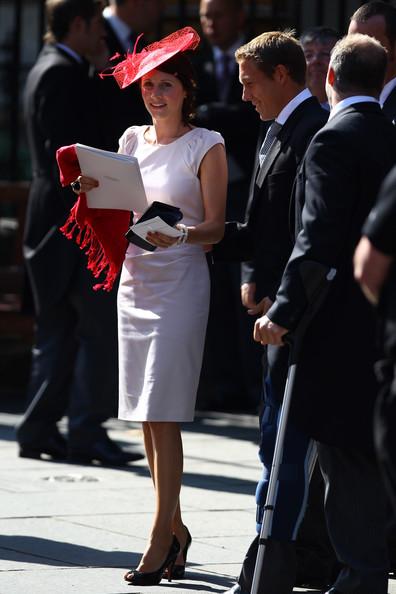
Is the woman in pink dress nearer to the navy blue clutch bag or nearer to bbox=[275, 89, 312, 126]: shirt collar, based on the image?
the navy blue clutch bag

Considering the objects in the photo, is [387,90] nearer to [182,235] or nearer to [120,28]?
[182,235]

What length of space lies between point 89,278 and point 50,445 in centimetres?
94

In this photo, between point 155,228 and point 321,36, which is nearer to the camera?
point 155,228

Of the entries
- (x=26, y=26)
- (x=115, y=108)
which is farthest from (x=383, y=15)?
(x=26, y=26)

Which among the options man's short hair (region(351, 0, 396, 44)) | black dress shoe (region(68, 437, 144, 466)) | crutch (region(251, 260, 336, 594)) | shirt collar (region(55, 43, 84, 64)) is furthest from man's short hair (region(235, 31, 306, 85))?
black dress shoe (region(68, 437, 144, 466))

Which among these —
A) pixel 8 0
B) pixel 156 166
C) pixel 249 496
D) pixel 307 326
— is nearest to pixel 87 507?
pixel 249 496

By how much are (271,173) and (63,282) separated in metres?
3.18

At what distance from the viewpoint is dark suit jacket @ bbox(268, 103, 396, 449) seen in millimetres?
4348

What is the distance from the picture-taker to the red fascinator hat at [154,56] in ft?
17.9

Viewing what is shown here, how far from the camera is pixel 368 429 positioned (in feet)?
14.3

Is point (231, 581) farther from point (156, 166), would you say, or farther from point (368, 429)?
point (156, 166)

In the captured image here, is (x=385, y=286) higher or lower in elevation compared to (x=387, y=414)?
higher

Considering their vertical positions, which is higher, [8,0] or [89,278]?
[8,0]

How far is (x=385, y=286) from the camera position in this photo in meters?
3.53
